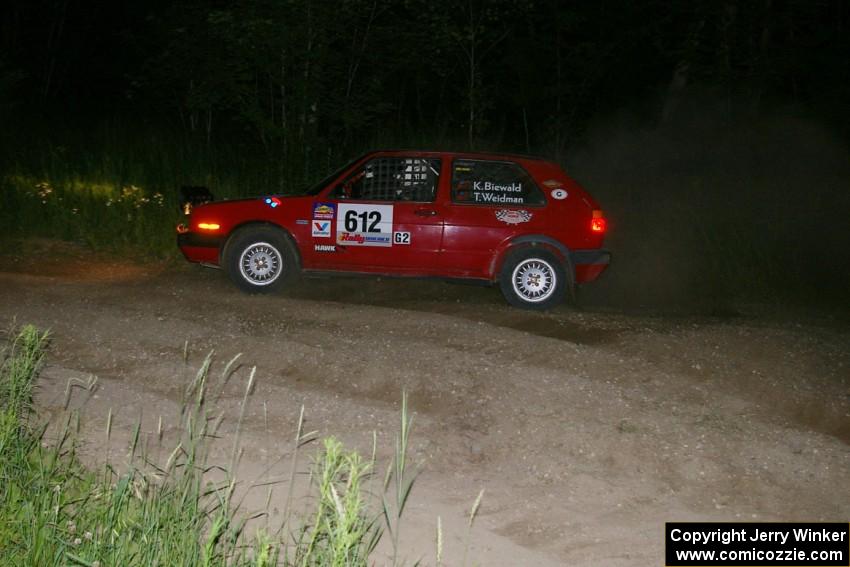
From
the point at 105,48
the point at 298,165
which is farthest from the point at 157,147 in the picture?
the point at 105,48

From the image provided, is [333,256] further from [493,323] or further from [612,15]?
[612,15]

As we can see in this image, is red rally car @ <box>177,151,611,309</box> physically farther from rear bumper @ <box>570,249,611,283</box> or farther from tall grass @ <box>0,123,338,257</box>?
tall grass @ <box>0,123,338,257</box>

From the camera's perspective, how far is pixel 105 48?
44438 mm

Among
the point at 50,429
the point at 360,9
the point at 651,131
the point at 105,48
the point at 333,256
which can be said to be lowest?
the point at 50,429

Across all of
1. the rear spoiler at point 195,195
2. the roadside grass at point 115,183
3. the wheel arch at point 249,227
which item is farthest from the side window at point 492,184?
the roadside grass at point 115,183

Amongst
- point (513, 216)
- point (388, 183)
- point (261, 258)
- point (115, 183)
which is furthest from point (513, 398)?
point (115, 183)

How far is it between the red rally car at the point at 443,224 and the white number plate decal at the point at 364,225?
11 mm

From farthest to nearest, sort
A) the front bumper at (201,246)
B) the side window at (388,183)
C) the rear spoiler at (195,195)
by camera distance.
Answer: the rear spoiler at (195,195) → the front bumper at (201,246) → the side window at (388,183)

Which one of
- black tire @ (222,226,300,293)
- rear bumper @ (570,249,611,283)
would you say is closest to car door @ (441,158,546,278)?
rear bumper @ (570,249,611,283)

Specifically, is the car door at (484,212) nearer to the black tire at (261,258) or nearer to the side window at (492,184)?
the side window at (492,184)

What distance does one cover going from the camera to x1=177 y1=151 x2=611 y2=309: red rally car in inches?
Answer: 444

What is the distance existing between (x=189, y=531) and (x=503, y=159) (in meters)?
7.65

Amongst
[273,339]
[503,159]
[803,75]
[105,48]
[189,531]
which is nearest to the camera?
[189,531]

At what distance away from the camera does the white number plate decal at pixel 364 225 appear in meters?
11.3
